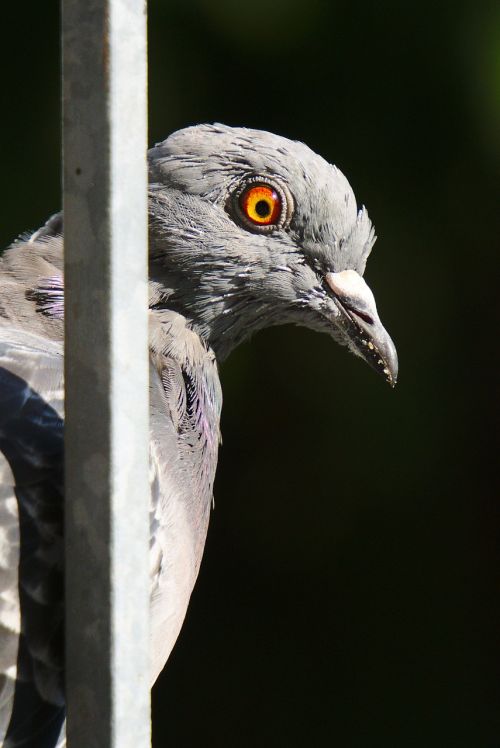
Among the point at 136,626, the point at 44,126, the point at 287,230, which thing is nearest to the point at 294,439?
the point at 44,126

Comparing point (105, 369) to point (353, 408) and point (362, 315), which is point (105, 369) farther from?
point (353, 408)

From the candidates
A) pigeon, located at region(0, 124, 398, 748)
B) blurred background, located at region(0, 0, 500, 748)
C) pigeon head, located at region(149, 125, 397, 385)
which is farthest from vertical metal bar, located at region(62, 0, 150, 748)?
blurred background, located at region(0, 0, 500, 748)

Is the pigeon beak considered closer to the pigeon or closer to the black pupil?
the pigeon

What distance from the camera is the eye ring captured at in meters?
2.79

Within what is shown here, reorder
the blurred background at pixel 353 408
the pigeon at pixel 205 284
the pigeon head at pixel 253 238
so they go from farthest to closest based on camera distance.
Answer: the blurred background at pixel 353 408 < the pigeon head at pixel 253 238 < the pigeon at pixel 205 284

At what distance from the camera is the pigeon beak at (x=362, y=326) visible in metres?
2.85

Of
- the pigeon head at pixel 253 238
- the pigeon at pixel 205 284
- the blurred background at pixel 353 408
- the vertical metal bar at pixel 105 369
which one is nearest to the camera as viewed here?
the vertical metal bar at pixel 105 369

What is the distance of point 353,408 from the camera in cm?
512

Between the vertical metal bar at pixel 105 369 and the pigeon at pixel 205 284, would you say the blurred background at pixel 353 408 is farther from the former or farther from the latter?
the vertical metal bar at pixel 105 369

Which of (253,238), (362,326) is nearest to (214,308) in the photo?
(253,238)

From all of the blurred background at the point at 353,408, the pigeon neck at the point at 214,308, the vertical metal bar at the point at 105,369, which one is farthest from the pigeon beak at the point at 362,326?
the blurred background at the point at 353,408

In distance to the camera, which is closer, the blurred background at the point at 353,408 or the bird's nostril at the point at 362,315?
the bird's nostril at the point at 362,315

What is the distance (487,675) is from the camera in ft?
16.5

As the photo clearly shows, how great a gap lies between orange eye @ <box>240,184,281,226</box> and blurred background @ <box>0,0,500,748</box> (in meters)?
2.17
